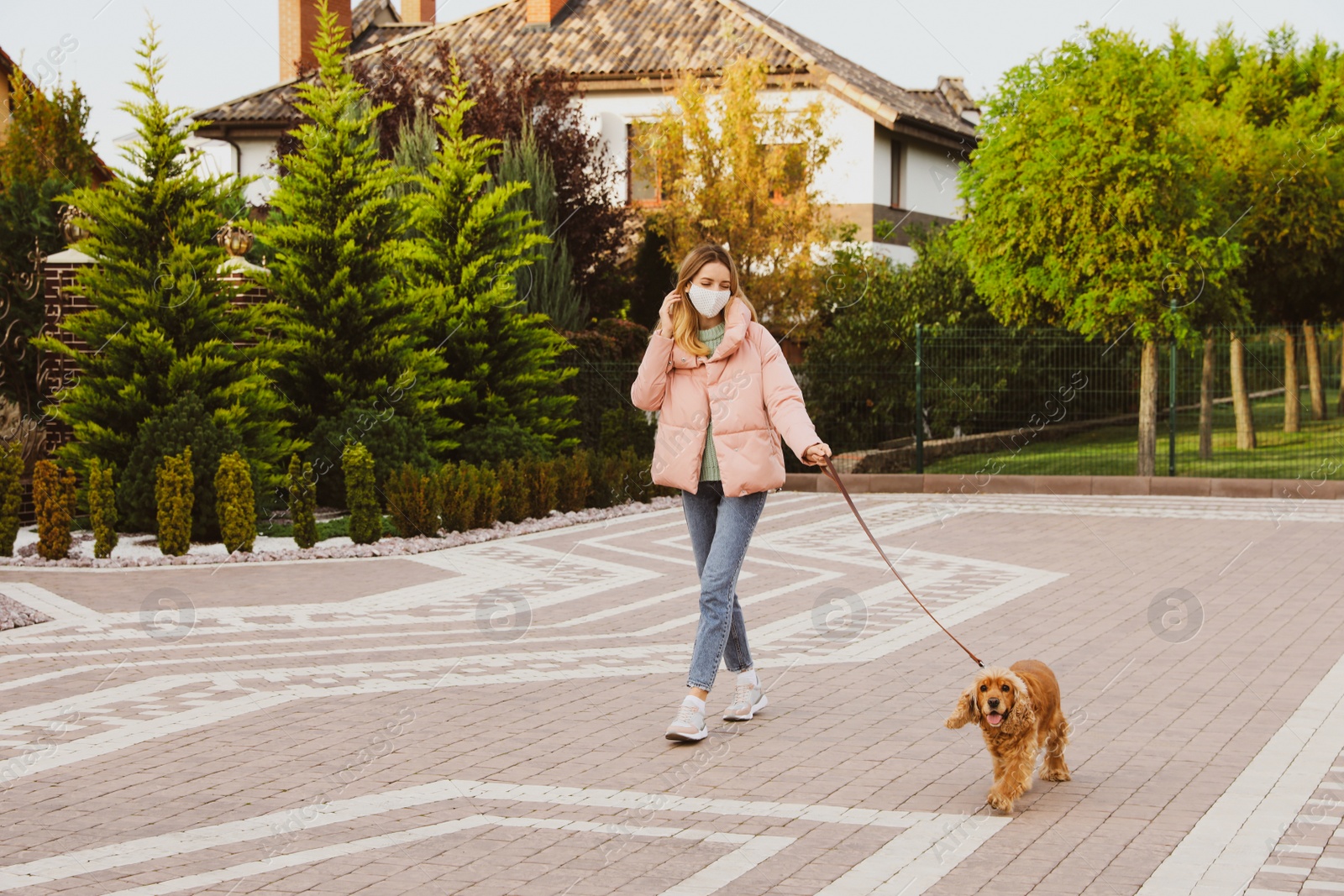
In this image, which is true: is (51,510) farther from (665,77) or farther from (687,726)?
(665,77)

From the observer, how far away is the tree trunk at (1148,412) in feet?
67.7

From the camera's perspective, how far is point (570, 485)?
1691cm

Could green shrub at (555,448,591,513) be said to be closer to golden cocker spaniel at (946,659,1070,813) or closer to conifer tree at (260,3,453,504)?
conifer tree at (260,3,453,504)

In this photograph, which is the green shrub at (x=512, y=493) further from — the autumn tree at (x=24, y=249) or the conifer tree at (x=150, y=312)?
the autumn tree at (x=24, y=249)

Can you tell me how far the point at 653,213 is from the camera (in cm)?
2461

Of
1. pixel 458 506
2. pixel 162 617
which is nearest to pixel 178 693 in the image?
pixel 162 617

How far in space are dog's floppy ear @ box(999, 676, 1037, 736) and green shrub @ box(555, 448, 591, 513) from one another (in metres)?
11.4

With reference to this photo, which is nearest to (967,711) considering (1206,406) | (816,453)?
(816,453)

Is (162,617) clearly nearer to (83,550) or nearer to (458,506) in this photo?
(83,550)

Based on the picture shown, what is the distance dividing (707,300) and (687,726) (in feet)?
6.11

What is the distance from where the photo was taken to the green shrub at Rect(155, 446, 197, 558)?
1290 centimetres

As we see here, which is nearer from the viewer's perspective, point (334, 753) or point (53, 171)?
point (334, 753)

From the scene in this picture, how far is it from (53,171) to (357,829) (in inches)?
624

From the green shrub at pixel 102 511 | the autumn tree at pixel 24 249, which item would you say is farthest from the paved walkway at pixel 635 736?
the autumn tree at pixel 24 249
